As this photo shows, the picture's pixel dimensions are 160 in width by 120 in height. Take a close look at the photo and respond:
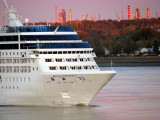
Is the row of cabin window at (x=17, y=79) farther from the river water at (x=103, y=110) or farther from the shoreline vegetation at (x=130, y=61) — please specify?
the shoreline vegetation at (x=130, y=61)

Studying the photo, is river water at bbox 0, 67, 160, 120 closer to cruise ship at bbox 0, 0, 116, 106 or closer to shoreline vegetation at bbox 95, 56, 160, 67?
cruise ship at bbox 0, 0, 116, 106

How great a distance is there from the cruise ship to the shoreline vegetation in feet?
282

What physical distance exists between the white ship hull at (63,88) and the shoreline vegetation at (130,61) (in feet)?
284

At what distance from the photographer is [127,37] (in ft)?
570

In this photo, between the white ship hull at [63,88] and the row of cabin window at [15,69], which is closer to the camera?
the white ship hull at [63,88]

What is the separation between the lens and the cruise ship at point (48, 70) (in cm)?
4903

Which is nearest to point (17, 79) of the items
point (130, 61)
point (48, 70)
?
point (48, 70)

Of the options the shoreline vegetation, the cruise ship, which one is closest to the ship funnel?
the cruise ship

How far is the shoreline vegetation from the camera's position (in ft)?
454

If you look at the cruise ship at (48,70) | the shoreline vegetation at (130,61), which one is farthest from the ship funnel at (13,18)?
the shoreline vegetation at (130,61)

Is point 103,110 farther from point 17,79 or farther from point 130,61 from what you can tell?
point 130,61

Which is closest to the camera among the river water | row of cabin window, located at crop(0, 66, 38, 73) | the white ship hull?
the river water

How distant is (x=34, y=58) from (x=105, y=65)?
90900mm

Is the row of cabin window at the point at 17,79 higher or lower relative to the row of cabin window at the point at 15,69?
lower
